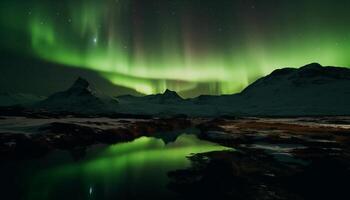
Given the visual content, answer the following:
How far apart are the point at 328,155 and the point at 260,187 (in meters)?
17.4

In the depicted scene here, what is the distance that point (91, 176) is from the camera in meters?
22.1

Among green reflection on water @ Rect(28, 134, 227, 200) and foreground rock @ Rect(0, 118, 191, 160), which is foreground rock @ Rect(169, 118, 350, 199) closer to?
green reflection on water @ Rect(28, 134, 227, 200)

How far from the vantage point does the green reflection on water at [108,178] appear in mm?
17344

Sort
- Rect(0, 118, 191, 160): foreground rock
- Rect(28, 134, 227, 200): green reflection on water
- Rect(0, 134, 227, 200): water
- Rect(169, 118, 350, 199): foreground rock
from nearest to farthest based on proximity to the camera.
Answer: Rect(169, 118, 350, 199): foreground rock
Rect(0, 134, 227, 200): water
Rect(28, 134, 227, 200): green reflection on water
Rect(0, 118, 191, 160): foreground rock

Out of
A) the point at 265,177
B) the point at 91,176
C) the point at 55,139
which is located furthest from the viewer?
the point at 55,139

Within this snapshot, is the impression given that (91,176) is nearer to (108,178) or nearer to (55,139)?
(108,178)

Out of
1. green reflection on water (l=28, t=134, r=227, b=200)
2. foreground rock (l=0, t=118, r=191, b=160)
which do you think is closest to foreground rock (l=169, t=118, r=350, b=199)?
green reflection on water (l=28, t=134, r=227, b=200)

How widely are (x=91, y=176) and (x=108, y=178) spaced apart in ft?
5.26

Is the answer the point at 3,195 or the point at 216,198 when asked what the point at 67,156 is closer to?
the point at 3,195

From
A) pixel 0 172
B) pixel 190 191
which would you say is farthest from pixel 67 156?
pixel 190 191

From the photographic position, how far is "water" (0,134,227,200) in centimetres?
1723

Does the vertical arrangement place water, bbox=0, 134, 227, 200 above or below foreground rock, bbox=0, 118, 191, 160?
below

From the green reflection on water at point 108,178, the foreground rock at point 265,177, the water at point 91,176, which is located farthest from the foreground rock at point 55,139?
the foreground rock at point 265,177

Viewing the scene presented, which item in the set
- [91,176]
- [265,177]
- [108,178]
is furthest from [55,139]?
[265,177]
